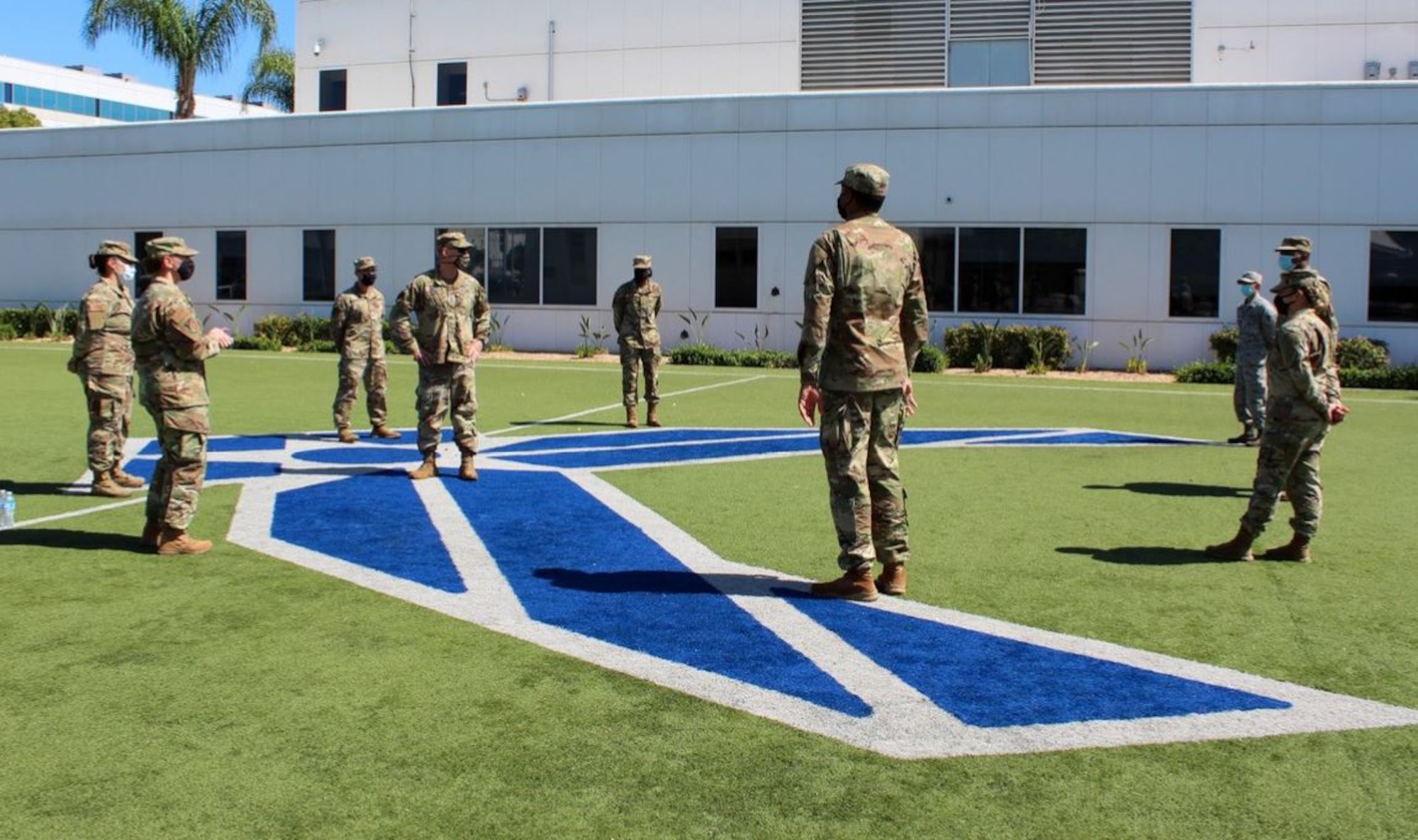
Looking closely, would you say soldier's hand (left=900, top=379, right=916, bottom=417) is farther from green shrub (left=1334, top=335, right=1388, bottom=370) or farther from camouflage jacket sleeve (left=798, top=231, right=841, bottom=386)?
green shrub (left=1334, top=335, right=1388, bottom=370)

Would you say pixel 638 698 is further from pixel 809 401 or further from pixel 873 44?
pixel 873 44

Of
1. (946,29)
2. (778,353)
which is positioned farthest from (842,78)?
(778,353)

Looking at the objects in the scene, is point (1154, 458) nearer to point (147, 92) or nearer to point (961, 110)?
point (961, 110)

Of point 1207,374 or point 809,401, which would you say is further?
point 1207,374

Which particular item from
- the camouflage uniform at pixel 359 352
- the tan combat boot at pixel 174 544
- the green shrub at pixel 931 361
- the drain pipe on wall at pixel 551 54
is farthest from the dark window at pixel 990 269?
the tan combat boot at pixel 174 544

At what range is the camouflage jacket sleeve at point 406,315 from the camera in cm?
1113

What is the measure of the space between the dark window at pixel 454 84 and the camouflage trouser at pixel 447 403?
27.3 meters

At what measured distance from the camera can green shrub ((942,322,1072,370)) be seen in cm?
2502

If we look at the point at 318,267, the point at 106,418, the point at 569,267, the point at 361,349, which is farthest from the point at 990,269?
the point at 106,418

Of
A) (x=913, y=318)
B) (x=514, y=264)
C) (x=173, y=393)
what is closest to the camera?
(x=913, y=318)

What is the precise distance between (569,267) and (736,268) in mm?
3914

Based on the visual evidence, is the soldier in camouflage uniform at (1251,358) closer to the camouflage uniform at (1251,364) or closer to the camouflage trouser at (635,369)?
the camouflage uniform at (1251,364)

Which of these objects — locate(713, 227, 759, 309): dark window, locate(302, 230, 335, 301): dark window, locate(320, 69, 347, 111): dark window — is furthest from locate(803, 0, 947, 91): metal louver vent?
locate(320, 69, 347, 111): dark window

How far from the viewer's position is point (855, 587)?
265 inches
